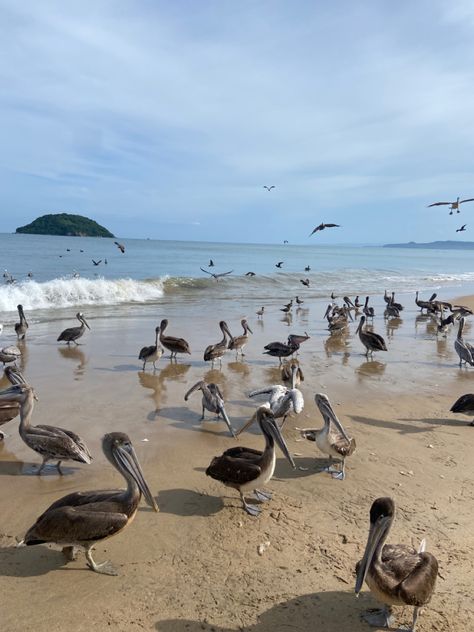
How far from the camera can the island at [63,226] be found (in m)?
130

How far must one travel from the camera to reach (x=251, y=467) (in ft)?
17.7

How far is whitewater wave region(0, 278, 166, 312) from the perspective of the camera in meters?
22.8

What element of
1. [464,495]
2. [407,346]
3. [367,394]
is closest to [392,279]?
[407,346]

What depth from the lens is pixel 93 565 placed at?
437 cm

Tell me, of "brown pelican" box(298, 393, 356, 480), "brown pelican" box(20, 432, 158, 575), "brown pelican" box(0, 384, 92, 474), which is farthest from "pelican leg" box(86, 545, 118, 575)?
"brown pelican" box(298, 393, 356, 480)

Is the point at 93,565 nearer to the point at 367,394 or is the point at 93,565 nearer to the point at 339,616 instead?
the point at 339,616

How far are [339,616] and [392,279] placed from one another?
43.1m

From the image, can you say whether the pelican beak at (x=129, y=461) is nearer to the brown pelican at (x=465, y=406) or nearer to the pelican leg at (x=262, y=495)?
the pelican leg at (x=262, y=495)

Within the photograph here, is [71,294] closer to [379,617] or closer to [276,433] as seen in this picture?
[276,433]

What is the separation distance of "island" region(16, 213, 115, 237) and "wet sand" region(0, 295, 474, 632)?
127122mm

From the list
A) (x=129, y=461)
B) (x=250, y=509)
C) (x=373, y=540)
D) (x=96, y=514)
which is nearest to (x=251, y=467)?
(x=250, y=509)

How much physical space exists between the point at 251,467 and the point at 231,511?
0.55 m

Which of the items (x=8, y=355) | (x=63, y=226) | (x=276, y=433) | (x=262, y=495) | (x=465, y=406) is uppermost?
(x=63, y=226)

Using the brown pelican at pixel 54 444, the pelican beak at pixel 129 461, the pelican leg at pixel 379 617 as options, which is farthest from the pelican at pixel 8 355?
the pelican leg at pixel 379 617
